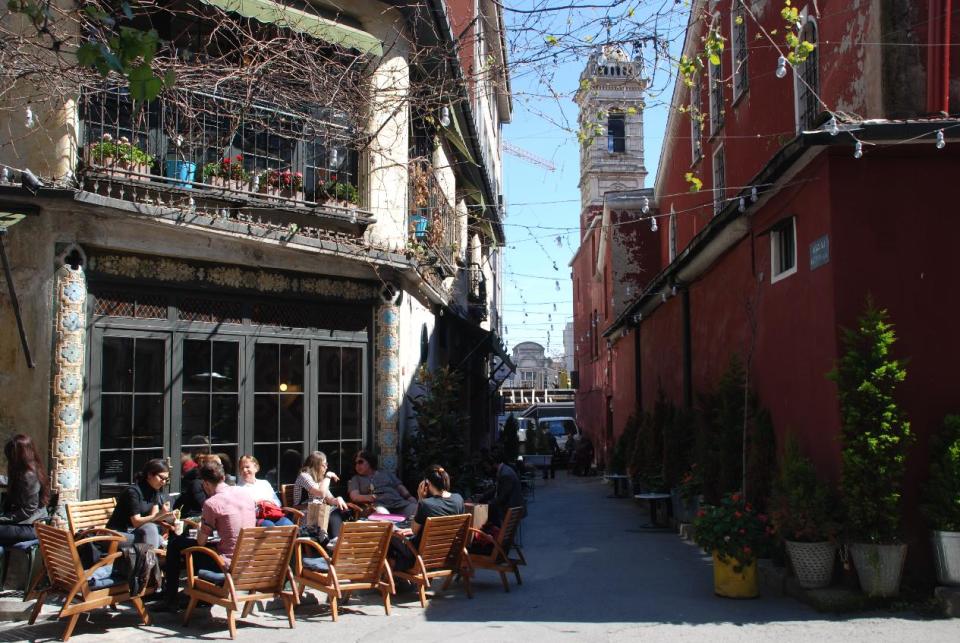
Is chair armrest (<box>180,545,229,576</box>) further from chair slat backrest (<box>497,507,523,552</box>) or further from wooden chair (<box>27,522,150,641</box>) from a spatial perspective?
chair slat backrest (<box>497,507,523,552</box>)

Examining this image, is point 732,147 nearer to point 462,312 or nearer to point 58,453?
point 462,312

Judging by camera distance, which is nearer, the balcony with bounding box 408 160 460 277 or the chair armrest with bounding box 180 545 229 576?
the chair armrest with bounding box 180 545 229 576

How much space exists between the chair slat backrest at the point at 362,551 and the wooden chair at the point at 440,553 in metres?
0.50

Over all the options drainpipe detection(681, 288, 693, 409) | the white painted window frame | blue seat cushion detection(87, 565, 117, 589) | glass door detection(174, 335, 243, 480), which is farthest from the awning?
drainpipe detection(681, 288, 693, 409)

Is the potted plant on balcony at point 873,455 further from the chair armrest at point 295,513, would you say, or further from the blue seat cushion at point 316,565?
the chair armrest at point 295,513

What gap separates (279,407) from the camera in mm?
11664

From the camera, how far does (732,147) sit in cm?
1816

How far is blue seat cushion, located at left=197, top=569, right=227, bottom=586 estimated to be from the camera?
7.51 meters

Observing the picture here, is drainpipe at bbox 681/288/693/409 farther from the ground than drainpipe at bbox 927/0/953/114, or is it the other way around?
drainpipe at bbox 927/0/953/114

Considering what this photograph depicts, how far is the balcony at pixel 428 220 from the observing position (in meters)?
14.1

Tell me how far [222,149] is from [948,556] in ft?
29.5

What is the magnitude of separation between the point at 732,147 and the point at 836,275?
1019 centimetres

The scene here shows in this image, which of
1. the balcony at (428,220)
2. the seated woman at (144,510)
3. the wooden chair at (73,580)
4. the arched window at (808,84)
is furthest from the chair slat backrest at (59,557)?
the arched window at (808,84)

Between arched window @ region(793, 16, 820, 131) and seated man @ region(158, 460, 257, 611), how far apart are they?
9965mm
